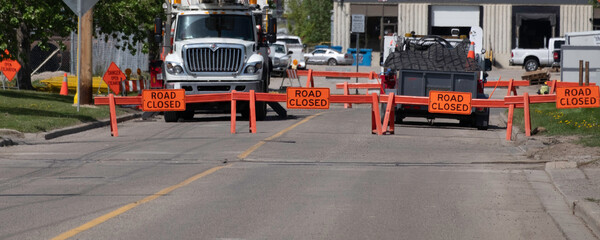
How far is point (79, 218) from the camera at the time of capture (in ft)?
31.2

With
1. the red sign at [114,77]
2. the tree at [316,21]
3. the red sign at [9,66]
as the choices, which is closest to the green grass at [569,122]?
the red sign at [114,77]

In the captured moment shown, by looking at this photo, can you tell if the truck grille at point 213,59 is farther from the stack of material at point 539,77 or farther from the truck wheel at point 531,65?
the truck wheel at point 531,65

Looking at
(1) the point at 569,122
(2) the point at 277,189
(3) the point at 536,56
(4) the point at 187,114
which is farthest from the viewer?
(3) the point at 536,56

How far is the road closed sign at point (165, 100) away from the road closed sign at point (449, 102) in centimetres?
522

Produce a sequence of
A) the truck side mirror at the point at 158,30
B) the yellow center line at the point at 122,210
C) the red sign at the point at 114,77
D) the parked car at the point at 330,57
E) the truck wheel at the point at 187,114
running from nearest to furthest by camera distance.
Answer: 1. the yellow center line at the point at 122,210
2. the truck side mirror at the point at 158,30
3. the truck wheel at the point at 187,114
4. the red sign at the point at 114,77
5. the parked car at the point at 330,57

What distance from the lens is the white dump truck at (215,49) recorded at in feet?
78.2

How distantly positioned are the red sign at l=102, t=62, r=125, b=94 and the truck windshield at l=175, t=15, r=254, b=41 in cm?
565

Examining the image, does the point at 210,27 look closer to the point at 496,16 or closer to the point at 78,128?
the point at 78,128

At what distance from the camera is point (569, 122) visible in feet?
70.1

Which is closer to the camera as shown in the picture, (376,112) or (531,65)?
(376,112)

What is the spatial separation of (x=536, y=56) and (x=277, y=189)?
50.7 metres

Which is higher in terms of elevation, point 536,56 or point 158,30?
point 158,30

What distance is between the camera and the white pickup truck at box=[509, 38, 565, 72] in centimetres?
5919

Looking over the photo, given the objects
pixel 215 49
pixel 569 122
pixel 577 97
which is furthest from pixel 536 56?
pixel 577 97
